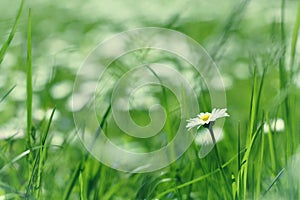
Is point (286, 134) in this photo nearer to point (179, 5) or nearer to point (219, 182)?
point (219, 182)

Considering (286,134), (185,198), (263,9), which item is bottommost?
(185,198)

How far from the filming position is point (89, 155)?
1.42m

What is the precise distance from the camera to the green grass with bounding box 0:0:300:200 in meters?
1.20

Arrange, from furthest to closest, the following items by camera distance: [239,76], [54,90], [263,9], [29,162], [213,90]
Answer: [263,9] < [239,76] < [54,90] < [213,90] < [29,162]

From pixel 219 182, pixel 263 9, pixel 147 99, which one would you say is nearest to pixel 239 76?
pixel 147 99

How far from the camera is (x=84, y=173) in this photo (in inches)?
54.4

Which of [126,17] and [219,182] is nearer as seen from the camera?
[219,182]

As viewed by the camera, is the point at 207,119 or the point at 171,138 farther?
the point at 171,138

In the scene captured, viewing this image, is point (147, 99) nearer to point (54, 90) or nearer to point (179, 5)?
point (54, 90)

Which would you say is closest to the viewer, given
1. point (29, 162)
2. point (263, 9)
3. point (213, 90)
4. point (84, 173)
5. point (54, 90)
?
point (29, 162)

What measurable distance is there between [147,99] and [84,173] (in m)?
0.85

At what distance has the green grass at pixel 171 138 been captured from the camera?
1.20 m

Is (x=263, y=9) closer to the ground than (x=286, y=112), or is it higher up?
higher up

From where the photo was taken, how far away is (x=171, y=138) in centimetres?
137
